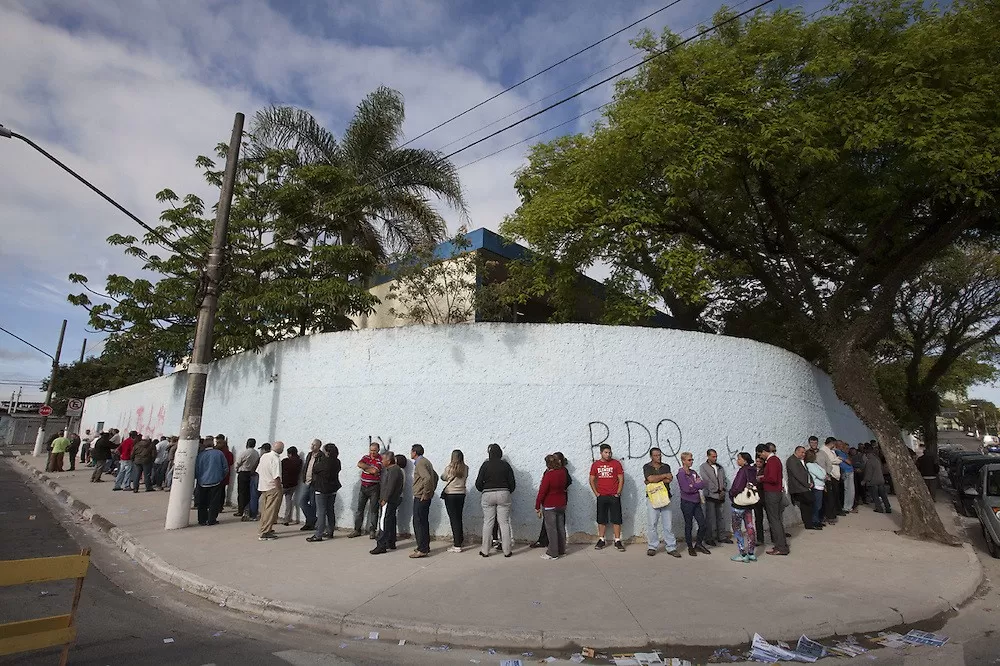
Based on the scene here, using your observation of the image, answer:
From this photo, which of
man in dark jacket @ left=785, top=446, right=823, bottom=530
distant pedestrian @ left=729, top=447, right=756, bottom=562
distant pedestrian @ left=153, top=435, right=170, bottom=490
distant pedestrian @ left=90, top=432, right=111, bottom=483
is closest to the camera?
distant pedestrian @ left=729, top=447, right=756, bottom=562

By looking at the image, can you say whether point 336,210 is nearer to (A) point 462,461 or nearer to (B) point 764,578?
(A) point 462,461

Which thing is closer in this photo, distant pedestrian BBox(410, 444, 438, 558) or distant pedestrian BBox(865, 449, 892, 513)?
distant pedestrian BBox(410, 444, 438, 558)

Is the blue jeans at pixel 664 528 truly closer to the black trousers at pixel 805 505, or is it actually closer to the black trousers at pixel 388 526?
the black trousers at pixel 805 505

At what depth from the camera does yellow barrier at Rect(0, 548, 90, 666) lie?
3455mm

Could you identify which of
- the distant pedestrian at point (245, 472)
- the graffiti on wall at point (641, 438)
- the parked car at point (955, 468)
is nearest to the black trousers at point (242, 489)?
the distant pedestrian at point (245, 472)

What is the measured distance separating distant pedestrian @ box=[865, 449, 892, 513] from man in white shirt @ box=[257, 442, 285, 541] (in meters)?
11.5

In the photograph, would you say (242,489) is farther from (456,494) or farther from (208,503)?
(456,494)

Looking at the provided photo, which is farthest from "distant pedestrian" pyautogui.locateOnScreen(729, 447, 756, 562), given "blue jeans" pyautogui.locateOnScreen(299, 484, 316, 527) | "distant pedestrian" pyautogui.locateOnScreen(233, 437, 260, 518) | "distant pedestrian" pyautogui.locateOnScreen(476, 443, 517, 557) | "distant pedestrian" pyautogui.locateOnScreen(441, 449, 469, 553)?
"distant pedestrian" pyautogui.locateOnScreen(233, 437, 260, 518)

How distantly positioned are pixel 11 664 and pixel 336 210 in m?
10.9

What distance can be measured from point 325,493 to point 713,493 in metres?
5.63

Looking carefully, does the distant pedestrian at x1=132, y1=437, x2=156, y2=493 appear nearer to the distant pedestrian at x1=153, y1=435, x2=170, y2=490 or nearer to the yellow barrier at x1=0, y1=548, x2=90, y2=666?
the distant pedestrian at x1=153, y1=435, x2=170, y2=490

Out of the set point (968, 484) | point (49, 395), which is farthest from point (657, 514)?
point (49, 395)

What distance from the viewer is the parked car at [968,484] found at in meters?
9.57

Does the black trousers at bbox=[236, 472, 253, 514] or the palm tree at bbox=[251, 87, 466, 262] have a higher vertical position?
the palm tree at bbox=[251, 87, 466, 262]
